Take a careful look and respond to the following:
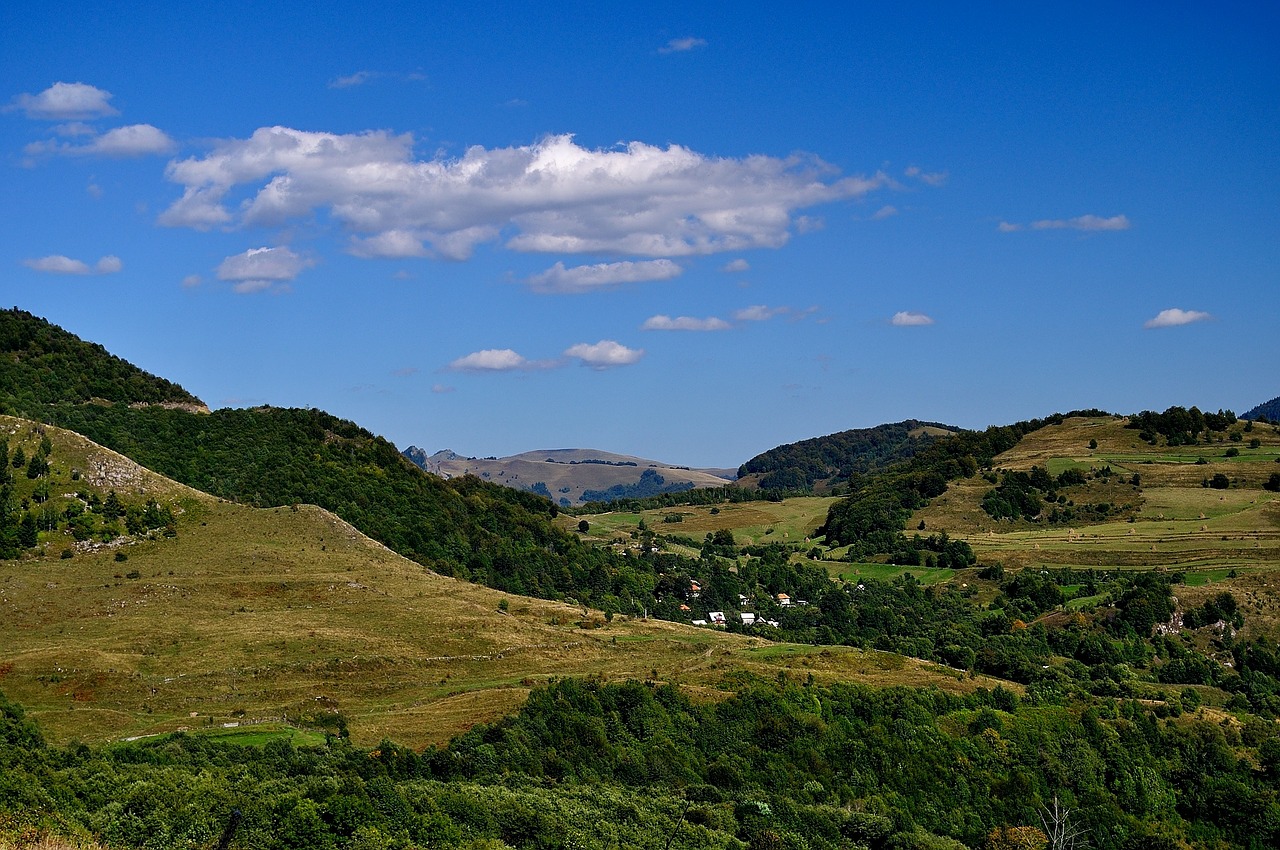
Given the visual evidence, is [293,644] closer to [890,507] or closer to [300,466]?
[300,466]

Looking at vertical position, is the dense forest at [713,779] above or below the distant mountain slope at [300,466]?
below

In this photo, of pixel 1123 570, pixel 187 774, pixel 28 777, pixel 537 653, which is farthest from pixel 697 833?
pixel 1123 570

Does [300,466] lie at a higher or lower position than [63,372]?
lower

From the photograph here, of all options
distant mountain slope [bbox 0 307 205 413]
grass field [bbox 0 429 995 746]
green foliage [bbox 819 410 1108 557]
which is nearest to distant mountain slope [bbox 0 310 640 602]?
distant mountain slope [bbox 0 307 205 413]

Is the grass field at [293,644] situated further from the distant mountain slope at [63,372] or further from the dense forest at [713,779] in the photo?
the distant mountain slope at [63,372]

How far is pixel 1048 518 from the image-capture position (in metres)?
167

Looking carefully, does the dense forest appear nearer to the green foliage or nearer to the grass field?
the grass field

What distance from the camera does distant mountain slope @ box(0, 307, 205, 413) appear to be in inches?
5458

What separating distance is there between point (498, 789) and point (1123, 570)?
106m

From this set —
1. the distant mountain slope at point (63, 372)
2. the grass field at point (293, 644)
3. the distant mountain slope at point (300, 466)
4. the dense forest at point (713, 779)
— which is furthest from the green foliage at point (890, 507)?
the distant mountain slope at point (63, 372)

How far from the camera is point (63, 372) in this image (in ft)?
477

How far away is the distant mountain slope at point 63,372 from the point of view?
455 feet

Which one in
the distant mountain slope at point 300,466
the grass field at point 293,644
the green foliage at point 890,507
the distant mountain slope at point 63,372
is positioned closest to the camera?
the grass field at point 293,644

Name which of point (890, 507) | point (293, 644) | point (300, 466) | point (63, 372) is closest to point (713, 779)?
point (293, 644)
